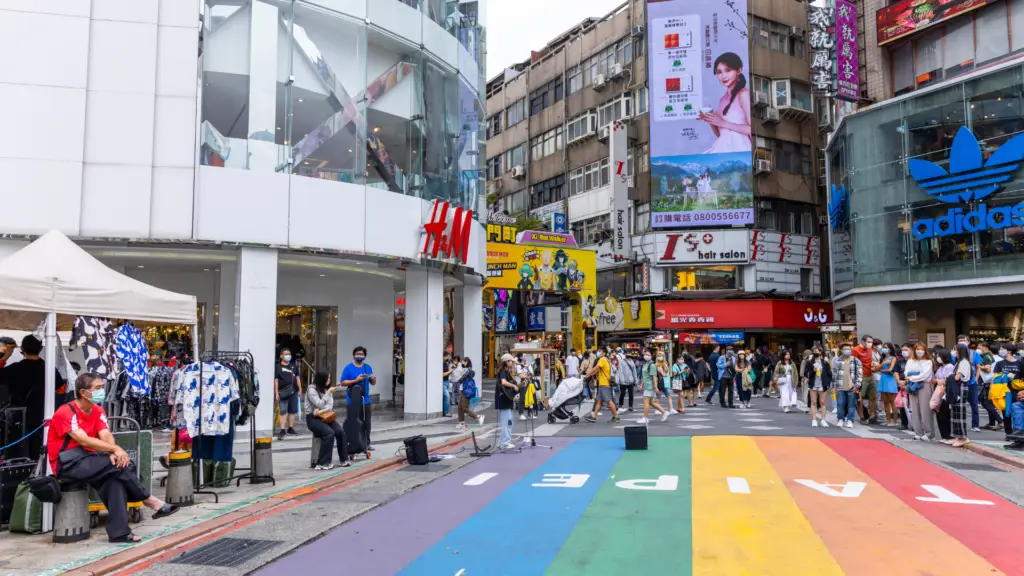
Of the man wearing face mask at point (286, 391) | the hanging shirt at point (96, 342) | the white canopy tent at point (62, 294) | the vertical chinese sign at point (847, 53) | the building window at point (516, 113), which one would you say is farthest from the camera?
the building window at point (516, 113)

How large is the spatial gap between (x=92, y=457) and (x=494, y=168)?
51.3 meters

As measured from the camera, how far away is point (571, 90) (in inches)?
1896

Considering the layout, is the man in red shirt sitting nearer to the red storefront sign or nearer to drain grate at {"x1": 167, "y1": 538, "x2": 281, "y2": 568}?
drain grate at {"x1": 167, "y1": 538, "x2": 281, "y2": 568}

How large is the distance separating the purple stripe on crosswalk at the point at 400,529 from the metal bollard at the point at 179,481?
2.16 meters

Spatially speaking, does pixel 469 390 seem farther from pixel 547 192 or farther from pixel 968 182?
pixel 547 192

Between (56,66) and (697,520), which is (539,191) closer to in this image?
(56,66)

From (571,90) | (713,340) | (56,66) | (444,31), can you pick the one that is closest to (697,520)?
(56,66)

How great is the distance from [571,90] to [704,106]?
35.6 ft

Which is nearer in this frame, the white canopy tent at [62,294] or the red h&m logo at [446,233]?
the white canopy tent at [62,294]

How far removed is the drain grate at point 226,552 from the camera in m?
6.60

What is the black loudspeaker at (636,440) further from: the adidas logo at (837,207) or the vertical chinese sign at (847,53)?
the vertical chinese sign at (847,53)

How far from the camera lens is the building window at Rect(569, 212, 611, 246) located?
43.3 m

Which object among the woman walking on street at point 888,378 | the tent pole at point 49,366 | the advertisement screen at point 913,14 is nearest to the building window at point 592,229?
the advertisement screen at point 913,14

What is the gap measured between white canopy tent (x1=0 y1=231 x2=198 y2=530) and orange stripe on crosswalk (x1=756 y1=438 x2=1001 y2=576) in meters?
7.63
